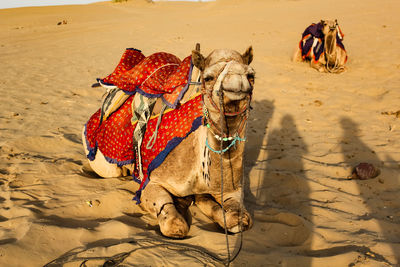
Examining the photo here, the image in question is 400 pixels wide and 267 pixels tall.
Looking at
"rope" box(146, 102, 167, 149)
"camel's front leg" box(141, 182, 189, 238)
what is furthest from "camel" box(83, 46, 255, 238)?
"rope" box(146, 102, 167, 149)

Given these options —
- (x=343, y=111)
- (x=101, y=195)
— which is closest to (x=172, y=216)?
(x=101, y=195)

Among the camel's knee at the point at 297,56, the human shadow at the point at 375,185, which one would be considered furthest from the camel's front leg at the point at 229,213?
the camel's knee at the point at 297,56

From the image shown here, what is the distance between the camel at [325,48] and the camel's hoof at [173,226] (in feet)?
26.2

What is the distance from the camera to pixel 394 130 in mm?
5398

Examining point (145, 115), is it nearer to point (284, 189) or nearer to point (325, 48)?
point (284, 189)

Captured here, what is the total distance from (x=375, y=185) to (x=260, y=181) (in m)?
1.36

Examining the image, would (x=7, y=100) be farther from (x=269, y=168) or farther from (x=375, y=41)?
(x=375, y=41)

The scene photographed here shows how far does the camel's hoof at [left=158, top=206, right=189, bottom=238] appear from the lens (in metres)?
2.80

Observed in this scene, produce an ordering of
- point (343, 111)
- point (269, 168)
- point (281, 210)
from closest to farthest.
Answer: point (281, 210) < point (269, 168) < point (343, 111)

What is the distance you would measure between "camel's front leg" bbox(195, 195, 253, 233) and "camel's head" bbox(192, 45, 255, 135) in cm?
100

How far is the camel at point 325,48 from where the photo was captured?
911 cm

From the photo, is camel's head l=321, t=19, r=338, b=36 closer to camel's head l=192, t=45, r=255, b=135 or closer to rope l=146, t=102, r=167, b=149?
rope l=146, t=102, r=167, b=149

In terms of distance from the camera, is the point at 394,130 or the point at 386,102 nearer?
the point at 394,130

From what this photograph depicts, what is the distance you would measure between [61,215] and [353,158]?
3.87 meters
